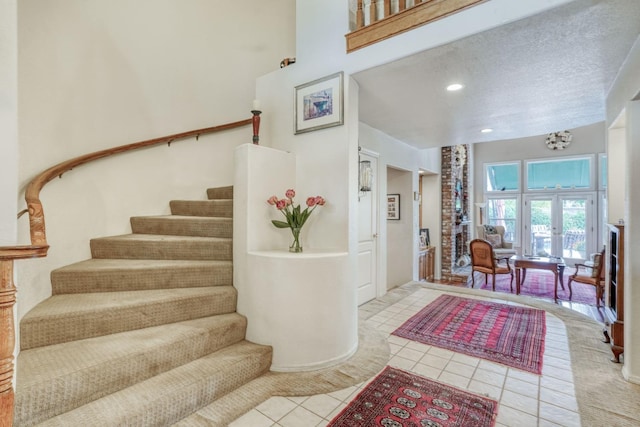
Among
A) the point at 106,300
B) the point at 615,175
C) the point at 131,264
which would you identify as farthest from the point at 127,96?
the point at 615,175

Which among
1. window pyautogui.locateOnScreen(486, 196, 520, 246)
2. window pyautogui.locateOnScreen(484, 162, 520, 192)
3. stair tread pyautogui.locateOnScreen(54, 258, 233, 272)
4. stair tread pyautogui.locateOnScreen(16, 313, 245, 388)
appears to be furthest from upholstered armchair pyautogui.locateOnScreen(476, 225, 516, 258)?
stair tread pyautogui.locateOnScreen(16, 313, 245, 388)

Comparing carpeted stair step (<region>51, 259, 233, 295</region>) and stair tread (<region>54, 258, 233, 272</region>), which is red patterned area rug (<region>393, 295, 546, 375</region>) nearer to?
carpeted stair step (<region>51, 259, 233, 295</region>)

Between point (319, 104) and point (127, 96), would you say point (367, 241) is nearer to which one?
point (319, 104)

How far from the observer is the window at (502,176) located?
8990mm

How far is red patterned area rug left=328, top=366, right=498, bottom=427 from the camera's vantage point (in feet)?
5.95

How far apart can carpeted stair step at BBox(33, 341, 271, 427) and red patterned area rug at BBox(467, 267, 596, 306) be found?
18.1 ft

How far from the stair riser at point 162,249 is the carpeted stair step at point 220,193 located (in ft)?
3.04

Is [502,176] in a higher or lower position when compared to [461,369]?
higher

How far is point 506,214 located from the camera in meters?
9.16

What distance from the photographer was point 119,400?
1625 millimetres

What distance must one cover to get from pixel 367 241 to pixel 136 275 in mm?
2882

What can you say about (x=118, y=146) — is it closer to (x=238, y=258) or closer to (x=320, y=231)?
(x=238, y=258)

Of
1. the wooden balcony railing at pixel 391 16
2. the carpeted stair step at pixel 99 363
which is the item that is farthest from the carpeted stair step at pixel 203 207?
the wooden balcony railing at pixel 391 16

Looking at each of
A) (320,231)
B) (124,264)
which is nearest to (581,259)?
(320,231)
